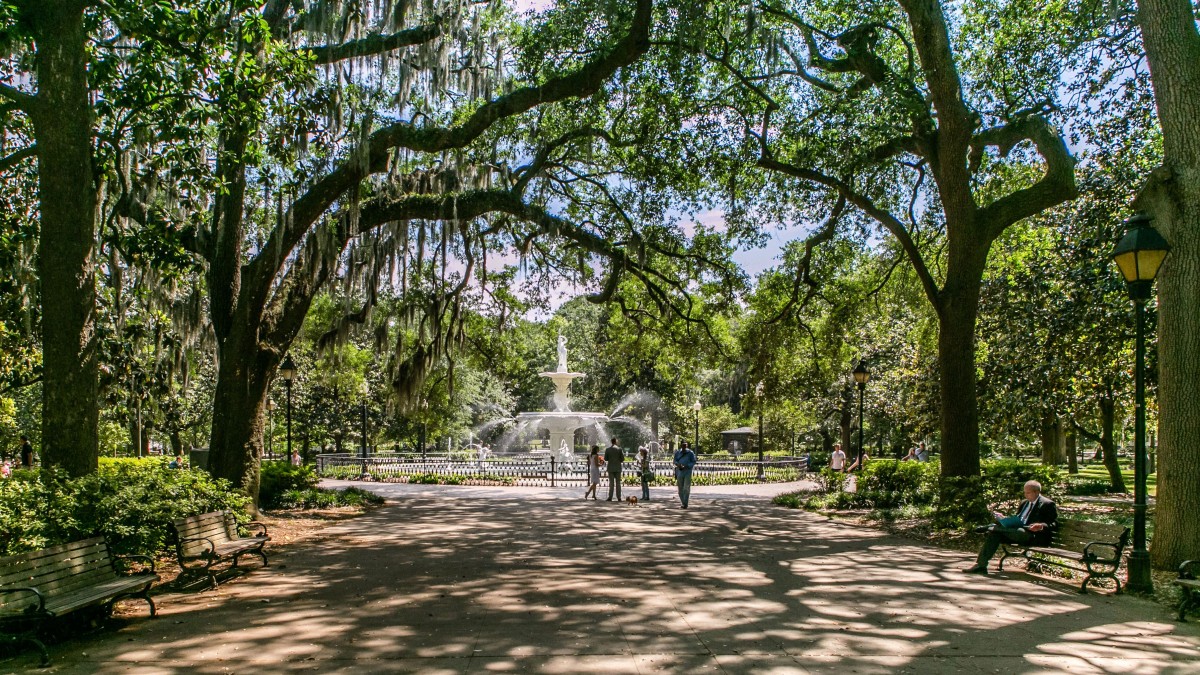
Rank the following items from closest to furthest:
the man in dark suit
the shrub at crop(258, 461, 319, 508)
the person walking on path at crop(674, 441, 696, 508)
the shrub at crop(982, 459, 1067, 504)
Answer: the man in dark suit → the shrub at crop(982, 459, 1067, 504) → the shrub at crop(258, 461, 319, 508) → the person walking on path at crop(674, 441, 696, 508)

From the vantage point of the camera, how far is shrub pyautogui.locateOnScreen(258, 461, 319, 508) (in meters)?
16.9

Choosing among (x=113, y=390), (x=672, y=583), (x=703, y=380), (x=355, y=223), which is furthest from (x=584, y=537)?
(x=703, y=380)

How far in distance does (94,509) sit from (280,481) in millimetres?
9560

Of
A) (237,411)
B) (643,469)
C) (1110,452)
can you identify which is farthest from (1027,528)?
(1110,452)

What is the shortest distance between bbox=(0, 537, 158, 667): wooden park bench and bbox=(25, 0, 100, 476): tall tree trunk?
2.09 metres

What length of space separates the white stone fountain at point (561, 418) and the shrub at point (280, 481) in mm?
13441

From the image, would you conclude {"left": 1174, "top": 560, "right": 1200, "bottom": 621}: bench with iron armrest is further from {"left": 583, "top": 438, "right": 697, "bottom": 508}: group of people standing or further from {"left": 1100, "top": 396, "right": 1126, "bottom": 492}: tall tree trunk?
{"left": 1100, "top": 396, "right": 1126, "bottom": 492}: tall tree trunk

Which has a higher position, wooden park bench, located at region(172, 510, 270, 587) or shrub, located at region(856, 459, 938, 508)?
wooden park bench, located at region(172, 510, 270, 587)

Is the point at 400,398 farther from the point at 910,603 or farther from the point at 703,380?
the point at 703,380

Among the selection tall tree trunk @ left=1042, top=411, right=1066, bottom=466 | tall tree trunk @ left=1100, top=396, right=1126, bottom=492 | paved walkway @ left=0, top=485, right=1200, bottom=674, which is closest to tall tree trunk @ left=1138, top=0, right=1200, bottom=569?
paved walkway @ left=0, top=485, right=1200, bottom=674

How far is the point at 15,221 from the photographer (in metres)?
12.3

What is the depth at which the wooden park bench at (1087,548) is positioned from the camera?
862 cm

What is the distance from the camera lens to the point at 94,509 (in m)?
7.98

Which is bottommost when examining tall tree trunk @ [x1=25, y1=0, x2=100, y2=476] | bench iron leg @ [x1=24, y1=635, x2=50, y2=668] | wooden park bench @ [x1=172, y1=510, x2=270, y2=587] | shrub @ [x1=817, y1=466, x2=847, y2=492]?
shrub @ [x1=817, y1=466, x2=847, y2=492]
